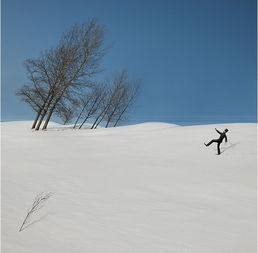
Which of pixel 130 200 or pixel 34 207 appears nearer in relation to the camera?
pixel 34 207

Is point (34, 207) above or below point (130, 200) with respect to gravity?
below

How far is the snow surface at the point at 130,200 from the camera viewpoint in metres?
3.25

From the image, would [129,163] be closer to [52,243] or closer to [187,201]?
[187,201]

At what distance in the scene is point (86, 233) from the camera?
3355 millimetres

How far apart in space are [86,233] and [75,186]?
2637 mm

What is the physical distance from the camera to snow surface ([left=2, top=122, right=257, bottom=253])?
325cm

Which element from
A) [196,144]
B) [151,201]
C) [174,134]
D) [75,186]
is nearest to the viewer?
[151,201]

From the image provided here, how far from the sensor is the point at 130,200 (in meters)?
5.13

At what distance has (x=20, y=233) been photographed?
10.1 ft

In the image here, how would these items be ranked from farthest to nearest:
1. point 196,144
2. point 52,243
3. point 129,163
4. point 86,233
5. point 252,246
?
point 196,144
point 129,163
point 252,246
point 86,233
point 52,243

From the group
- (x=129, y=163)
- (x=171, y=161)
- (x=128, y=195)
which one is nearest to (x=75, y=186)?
(x=128, y=195)

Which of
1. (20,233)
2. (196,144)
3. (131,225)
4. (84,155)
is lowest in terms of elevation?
(20,233)

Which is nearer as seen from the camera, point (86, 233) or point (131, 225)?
point (86, 233)

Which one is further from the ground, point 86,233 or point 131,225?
point 131,225
